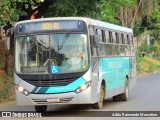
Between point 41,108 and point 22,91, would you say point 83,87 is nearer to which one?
point 22,91

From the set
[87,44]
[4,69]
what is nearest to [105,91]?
[87,44]

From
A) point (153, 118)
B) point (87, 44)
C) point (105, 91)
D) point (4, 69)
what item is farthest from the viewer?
point (4, 69)

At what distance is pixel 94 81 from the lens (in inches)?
589

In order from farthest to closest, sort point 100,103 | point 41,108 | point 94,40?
point 100,103
point 41,108
point 94,40

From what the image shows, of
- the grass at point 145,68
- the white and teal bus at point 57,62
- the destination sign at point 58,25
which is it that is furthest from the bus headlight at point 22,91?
the grass at point 145,68

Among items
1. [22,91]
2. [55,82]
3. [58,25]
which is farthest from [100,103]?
[58,25]

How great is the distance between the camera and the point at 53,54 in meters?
14.6

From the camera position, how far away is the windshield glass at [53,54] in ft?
47.4

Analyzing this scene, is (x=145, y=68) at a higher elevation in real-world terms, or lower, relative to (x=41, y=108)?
lower

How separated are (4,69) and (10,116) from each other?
36.0 ft

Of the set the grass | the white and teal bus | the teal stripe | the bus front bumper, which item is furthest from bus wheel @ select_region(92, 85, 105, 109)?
the grass

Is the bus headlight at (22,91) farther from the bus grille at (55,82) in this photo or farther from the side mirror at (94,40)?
the side mirror at (94,40)

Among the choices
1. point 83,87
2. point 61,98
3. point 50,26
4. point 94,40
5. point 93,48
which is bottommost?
point 61,98

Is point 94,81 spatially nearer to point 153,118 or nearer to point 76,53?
point 76,53
